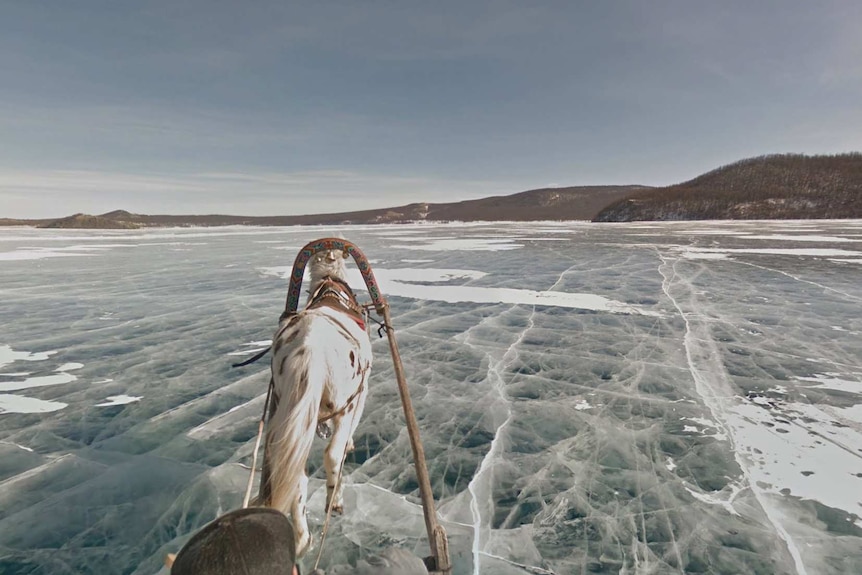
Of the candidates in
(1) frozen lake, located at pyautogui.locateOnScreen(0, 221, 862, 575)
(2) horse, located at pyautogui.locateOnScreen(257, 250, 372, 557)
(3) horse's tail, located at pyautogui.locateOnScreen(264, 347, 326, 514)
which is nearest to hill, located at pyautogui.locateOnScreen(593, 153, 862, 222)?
(1) frozen lake, located at pyautogui.locateOnScreen(0, 221, 862, 575)

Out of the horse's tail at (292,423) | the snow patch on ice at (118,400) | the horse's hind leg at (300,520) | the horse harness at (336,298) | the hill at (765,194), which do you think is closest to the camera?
the horse's tail at (292,423)

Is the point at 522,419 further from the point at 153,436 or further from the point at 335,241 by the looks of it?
the point at 153,436

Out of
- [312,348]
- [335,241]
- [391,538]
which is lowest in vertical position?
[391,538]

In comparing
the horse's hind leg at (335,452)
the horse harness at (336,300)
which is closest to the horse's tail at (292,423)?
the horse's hind leg at (335,452)

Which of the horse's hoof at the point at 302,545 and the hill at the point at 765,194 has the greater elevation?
the hill at the point at 765,194

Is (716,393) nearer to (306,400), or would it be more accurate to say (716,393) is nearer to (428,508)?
(428,508)

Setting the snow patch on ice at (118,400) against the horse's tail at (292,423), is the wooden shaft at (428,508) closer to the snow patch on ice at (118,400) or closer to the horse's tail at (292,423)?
the horse's tail at (292,423)

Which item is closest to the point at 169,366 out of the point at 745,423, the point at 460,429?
the point at 460,429

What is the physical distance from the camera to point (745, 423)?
4.16 metres

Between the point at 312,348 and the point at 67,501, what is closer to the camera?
the point at 312,348

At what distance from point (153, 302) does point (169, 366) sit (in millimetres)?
5735

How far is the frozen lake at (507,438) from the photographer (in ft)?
9.13

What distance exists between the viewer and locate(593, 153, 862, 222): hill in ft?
284

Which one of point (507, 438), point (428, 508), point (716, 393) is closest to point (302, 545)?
point (428, 508)
